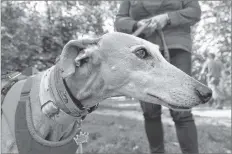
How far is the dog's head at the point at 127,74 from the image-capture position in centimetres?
179

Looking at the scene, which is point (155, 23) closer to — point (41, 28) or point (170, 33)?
point (170, 33)

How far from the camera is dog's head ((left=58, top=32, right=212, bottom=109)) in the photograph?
179 cm

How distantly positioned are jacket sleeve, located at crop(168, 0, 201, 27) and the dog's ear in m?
1.07

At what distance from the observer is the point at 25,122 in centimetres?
185

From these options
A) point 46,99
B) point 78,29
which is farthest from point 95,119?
point 46,99

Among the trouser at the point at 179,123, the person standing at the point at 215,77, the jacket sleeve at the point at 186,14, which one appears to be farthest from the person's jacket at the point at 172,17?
the person standing at the point at 215,77

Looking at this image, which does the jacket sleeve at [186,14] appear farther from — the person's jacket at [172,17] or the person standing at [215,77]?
the person standing at [215,77]

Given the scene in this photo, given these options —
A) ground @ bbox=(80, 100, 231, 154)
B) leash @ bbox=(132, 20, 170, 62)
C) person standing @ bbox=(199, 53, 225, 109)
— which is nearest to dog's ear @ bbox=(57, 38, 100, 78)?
leash @ bbox=(132, 20, 170, 62)

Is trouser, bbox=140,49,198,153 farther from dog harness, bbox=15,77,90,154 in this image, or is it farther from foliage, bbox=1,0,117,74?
foliage, bbox=1,0,117,74

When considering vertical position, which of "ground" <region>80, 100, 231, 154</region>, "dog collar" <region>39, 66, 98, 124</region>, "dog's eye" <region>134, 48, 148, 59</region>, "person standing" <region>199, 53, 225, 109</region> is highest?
"dog's eye" <region>134, 48, 148, 59</region>

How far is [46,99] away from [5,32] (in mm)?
2055

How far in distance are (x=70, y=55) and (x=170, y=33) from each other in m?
1.27

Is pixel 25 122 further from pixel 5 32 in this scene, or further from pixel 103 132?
pixel 103 132

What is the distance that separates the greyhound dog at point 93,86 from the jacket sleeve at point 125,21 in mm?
842
